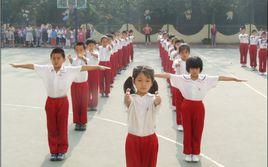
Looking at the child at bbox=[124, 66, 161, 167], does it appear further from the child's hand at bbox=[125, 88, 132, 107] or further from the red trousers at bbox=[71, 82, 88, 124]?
the red trousers at bbox=[71, 82, 88, 124]

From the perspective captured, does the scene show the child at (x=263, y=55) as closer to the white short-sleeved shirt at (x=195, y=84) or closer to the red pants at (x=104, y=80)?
the red pants at (x=104, y=80)

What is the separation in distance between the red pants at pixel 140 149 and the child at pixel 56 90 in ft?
5.91

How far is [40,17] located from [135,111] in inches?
1292

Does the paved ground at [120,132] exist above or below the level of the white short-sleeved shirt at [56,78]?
below

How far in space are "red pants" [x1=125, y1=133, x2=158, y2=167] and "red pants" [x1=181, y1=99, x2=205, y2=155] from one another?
1587 mm

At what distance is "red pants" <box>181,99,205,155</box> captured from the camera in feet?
20.1

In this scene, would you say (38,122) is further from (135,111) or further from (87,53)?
(135,111)

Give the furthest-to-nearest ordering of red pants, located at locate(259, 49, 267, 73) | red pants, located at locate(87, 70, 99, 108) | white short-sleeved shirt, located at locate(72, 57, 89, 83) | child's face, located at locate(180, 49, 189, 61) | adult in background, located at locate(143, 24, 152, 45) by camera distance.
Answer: adult in background, located at locate(143, 24, 152, 45) < red pants, located at locate(259, 49, 267, 73) < red pants, located at locate(87, 70, 99, 108) < white short-sleeved shirt, located at locate(72, 57, 89, 83) < child's face, located at locate(180, 49, 189, 61)

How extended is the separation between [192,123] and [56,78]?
207 cm

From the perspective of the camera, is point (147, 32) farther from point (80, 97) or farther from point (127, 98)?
point (127, 98)

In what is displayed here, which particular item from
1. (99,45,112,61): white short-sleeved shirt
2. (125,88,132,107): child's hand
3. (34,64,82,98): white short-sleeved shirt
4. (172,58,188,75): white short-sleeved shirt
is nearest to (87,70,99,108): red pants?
(99,45,112,61): white short-sleeved shirt

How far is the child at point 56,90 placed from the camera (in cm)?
620

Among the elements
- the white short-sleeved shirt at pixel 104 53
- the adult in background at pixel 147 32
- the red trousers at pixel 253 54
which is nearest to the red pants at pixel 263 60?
the red trousers at pixel 253 54

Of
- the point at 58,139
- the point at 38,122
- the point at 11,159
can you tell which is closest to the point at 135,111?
the point at 58,139
